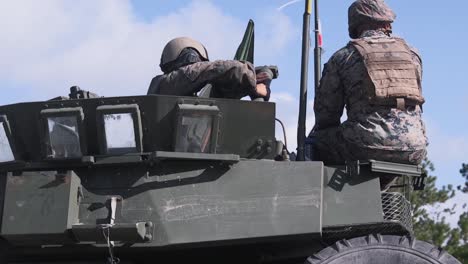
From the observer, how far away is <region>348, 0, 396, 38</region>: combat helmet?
6880mm

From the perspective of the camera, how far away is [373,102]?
21.0 ft

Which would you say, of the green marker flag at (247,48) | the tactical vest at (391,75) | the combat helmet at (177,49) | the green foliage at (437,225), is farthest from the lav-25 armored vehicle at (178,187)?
the green foliage at (437,225)

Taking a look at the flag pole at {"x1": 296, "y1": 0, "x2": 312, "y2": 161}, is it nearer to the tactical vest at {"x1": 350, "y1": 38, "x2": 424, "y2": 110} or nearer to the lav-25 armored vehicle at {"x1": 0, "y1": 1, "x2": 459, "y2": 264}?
the tactical vest at {"x1": 350, "y1": 38, "x2": 424, "y2": 110}

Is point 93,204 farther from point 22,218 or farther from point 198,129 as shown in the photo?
point 198,129

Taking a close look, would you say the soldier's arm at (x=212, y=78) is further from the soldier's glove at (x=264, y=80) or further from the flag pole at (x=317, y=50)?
the flag pole at (x=317, y=50)

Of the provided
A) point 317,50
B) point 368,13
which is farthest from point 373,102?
point 317,50

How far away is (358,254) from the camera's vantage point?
19.2ft

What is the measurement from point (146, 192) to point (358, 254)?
4.41ft

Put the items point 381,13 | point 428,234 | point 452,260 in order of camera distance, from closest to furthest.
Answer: point 452,260 < point 381,13 < point 428,234

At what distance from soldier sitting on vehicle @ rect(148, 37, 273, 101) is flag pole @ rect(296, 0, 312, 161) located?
1.11 ft

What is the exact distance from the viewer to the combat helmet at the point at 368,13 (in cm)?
688

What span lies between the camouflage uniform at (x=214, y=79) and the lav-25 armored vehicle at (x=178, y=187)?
54 cm

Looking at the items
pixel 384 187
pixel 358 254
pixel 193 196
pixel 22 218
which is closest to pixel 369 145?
pixel 384 187

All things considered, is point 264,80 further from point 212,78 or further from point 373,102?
point 373,102
